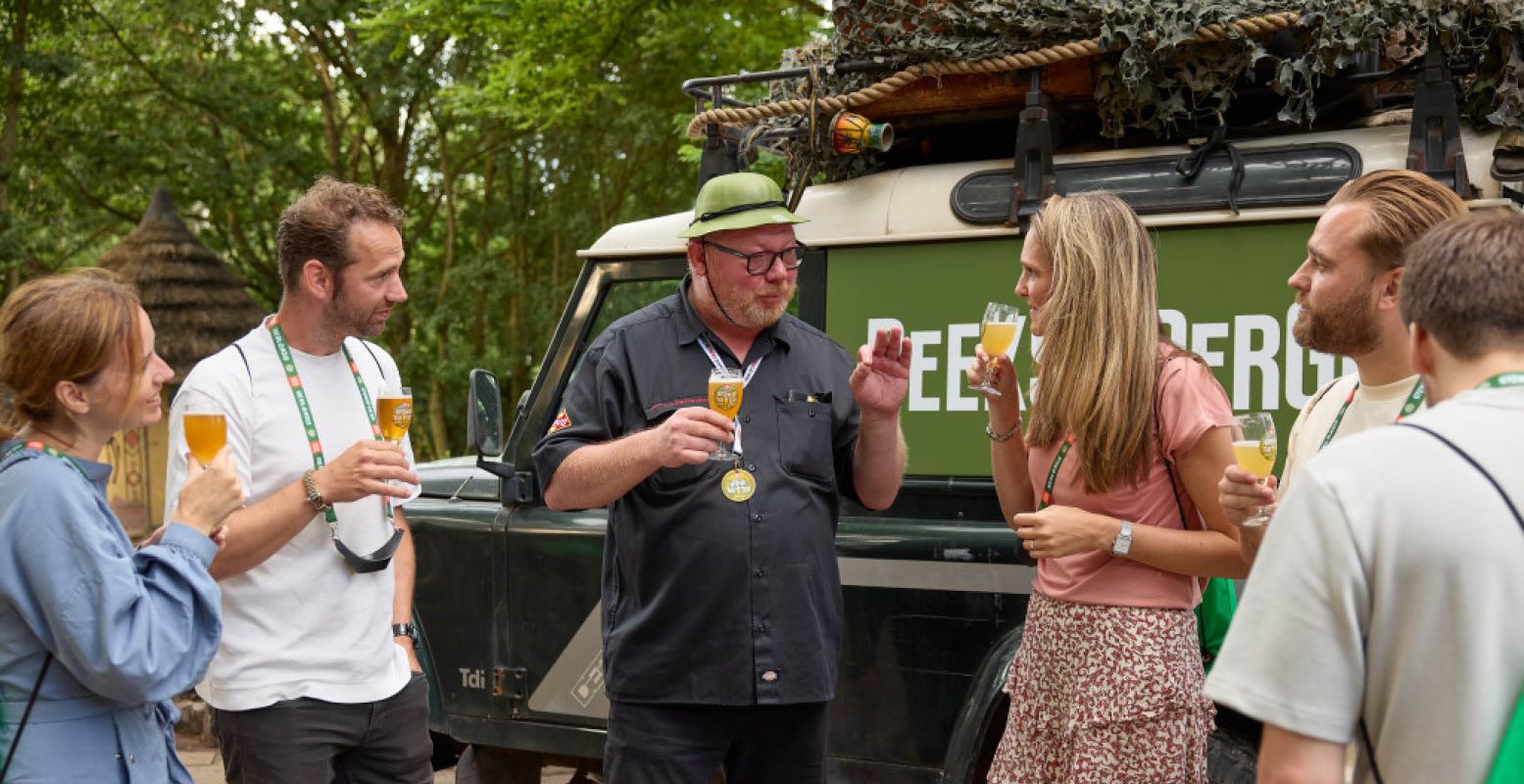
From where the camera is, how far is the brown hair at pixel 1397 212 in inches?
99.0

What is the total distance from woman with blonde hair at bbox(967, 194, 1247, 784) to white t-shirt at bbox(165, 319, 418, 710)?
4.78 ft

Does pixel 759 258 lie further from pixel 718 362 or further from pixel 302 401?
pixel 302 401

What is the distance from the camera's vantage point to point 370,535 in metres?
3.22

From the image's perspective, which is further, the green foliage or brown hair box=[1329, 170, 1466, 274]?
the green foliage

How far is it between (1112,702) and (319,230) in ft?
6.67

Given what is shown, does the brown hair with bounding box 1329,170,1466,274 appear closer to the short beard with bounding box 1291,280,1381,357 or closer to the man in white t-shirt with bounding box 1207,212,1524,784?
the short beard with bounding box 1291,280,1381,357

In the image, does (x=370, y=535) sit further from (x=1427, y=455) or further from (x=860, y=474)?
(x=1427, y=455)

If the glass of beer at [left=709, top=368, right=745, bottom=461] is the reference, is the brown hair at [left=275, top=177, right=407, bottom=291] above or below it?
above

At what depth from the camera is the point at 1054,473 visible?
306 cm

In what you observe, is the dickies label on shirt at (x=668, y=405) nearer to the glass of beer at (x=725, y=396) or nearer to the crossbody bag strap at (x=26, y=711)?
the glass of beer at (x=725, y=396)

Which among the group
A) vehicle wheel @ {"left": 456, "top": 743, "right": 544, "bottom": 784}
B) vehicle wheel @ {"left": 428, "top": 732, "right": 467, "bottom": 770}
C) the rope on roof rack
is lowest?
vehicle wheel @ {"left": 428, "top": 732, "right": 467, "bottom": 770}

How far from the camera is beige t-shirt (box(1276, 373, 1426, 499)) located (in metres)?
2.54

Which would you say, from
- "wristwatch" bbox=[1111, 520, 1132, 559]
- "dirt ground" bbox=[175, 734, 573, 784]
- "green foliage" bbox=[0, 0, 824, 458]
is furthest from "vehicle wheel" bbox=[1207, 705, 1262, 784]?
"green foliage" bbox=[0, 0, 824, 458]

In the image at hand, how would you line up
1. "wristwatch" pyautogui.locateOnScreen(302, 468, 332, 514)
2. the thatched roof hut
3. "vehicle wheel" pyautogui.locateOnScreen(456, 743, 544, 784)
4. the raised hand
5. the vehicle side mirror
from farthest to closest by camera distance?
the thatched roof hut, "vehicle wheel" pyautogui.locateOnScreen(456, 743, 544, 784), the vehicle side mirror, the raised hand, "wristwatch" pyautogui.locateOnScreen(302, 468, 332, 514)
